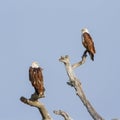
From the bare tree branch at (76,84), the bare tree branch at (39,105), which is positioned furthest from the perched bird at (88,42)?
the bare tree branch at (39,105)

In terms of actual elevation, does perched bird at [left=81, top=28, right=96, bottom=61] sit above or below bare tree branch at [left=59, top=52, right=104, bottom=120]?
above

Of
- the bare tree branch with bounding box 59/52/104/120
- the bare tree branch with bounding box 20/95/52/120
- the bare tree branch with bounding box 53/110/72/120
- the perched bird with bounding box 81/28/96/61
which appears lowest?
the bare tree branch with bounding box 53/110/72/120

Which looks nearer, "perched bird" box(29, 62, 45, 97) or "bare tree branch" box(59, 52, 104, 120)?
"perched bird" box(29, 62, 45, 97)

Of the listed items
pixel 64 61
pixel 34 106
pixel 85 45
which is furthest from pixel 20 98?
pixel 85 45

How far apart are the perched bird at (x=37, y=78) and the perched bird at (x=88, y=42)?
11.0ft

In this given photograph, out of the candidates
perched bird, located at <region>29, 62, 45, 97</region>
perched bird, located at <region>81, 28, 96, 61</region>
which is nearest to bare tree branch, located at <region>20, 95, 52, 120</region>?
perched bird, located at <region>29, 62, 45, 97</region>

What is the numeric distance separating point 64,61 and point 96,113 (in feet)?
6.96

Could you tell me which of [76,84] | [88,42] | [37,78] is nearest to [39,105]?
[37,78]

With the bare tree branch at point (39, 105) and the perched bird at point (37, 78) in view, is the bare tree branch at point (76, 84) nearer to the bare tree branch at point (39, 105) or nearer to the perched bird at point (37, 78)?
the perched bird at point (37, 78)

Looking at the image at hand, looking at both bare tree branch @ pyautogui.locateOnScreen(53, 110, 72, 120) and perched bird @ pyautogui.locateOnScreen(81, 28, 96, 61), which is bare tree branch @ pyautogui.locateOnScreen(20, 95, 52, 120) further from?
perched bird @ pyautogui.locateOnScreen(81, 28, 96, 61)

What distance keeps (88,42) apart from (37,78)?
4259 mm

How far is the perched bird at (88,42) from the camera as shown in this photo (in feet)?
88.2

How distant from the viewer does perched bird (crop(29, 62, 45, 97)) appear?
23234 mm

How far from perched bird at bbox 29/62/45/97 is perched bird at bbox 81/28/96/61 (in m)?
3.36
